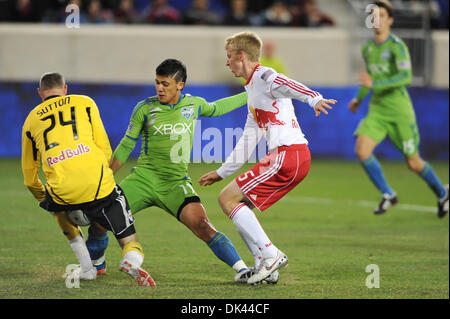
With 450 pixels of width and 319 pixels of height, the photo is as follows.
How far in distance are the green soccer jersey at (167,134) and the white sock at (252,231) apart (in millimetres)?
708

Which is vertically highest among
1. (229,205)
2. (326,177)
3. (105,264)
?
(229,205)

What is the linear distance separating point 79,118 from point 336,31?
13850 mm

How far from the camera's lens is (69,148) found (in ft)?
19.3

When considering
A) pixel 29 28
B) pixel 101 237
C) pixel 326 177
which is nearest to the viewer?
pixel 101 237

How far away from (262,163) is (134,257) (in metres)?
1.29

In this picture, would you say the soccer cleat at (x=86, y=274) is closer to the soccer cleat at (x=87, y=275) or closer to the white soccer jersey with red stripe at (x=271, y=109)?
the soccer cleat at (x=87, y=275)

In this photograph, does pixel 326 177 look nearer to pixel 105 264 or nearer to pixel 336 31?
pixel 336 31

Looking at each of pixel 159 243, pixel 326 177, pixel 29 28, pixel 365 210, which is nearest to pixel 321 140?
pixel 326 177

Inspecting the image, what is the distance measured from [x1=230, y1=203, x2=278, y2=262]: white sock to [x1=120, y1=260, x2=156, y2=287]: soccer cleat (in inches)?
31.8

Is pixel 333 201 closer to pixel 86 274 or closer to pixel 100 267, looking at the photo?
pixel 100 267

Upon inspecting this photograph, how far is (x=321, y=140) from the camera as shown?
1641 cm

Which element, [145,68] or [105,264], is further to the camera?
[145,68]

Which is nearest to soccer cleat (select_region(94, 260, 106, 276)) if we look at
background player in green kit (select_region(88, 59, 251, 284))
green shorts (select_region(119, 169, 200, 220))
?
background player in green kit (select_region(88, 59, 251, 284))

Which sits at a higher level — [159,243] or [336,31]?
[336,31]
